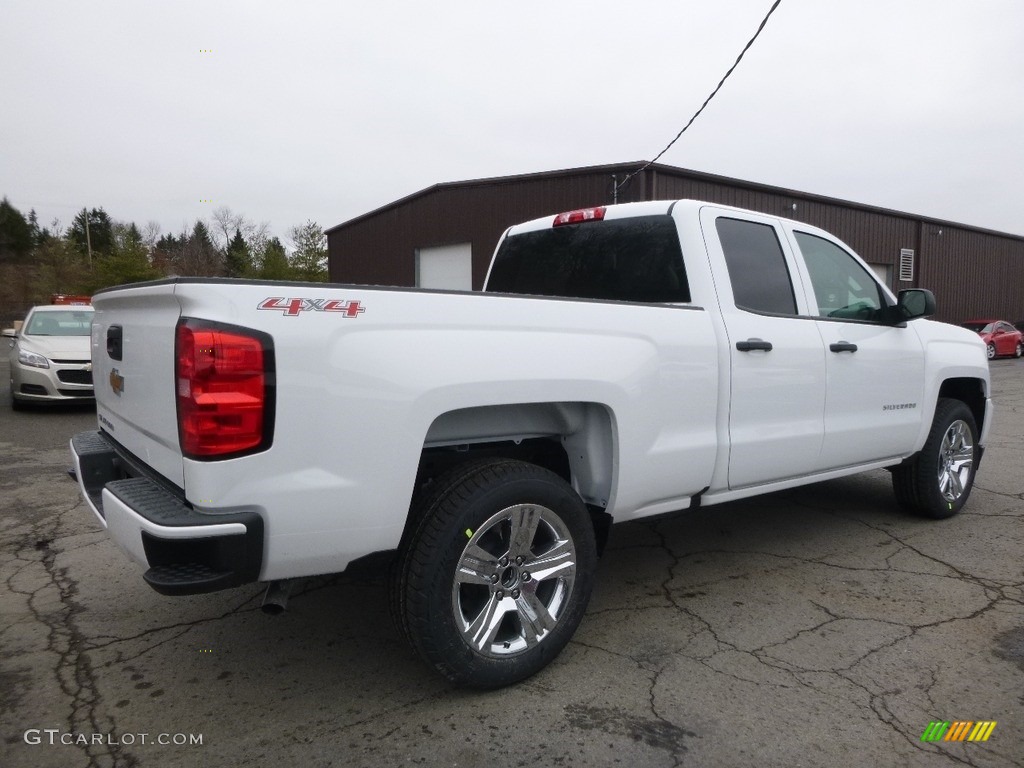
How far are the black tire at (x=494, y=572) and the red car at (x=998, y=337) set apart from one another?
26467 mm

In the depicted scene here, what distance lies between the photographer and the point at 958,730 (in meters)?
2.48

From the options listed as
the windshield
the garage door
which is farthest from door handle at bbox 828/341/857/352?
the garage door

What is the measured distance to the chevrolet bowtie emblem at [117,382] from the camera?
281 centimetres

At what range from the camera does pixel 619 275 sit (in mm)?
3797

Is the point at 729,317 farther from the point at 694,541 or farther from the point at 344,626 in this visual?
the point at 344,626

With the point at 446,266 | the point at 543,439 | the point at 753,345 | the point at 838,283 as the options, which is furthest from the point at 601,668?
the point at 446,266

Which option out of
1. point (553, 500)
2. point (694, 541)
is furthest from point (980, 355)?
point (553, 500)

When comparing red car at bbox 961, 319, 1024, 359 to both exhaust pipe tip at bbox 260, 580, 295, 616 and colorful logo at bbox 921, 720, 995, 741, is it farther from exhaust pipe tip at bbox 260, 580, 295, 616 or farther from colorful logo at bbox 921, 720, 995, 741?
exhaust pipe tip at bbox 260, 580, 295, 616

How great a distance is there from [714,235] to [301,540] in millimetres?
2430

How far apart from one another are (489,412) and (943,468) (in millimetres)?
3727

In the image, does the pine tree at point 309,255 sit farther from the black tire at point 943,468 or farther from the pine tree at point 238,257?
the black tire at point 943,468

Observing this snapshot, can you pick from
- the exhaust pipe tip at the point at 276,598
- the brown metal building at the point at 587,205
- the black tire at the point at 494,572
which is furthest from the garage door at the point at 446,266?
the exhaust pipe tip at the point at 276,598

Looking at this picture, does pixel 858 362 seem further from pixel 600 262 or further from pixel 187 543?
pixel 187 543

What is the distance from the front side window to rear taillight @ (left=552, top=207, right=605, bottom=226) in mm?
1116
